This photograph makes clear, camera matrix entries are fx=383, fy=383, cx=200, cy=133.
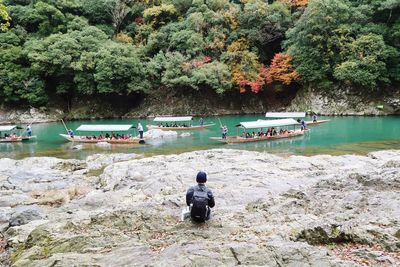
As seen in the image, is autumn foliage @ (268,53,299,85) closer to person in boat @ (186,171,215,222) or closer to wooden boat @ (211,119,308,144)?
wooden boat @ (211,119,308,144)

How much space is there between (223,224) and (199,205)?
907 millimetres

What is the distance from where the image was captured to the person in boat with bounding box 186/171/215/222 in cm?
877

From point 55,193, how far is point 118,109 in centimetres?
4406

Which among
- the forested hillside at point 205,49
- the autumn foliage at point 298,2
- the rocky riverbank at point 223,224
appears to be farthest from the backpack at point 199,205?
the autumn foliage at point 298,2

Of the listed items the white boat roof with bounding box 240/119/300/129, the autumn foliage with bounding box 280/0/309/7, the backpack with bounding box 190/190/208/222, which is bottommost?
the backpack with bounding box 190/190/208/222

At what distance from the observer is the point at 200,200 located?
8.73 meters

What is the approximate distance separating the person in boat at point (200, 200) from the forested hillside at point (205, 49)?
43.4 meters

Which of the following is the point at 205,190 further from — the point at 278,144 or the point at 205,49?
the point at 205,49

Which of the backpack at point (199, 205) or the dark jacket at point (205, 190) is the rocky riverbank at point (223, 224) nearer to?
the backpack at point (199, 205)

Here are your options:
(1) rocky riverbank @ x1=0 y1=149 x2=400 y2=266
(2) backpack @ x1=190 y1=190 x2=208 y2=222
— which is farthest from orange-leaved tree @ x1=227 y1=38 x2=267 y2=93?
(2) backpack @ x1=190 y1=190 x2=208 y2=222

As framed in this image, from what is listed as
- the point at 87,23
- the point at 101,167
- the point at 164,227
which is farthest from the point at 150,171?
the point at 87,23

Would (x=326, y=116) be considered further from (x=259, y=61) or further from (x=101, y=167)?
(x=101, y=167)

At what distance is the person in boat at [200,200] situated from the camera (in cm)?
877

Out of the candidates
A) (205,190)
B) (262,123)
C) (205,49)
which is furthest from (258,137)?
(205,190)
